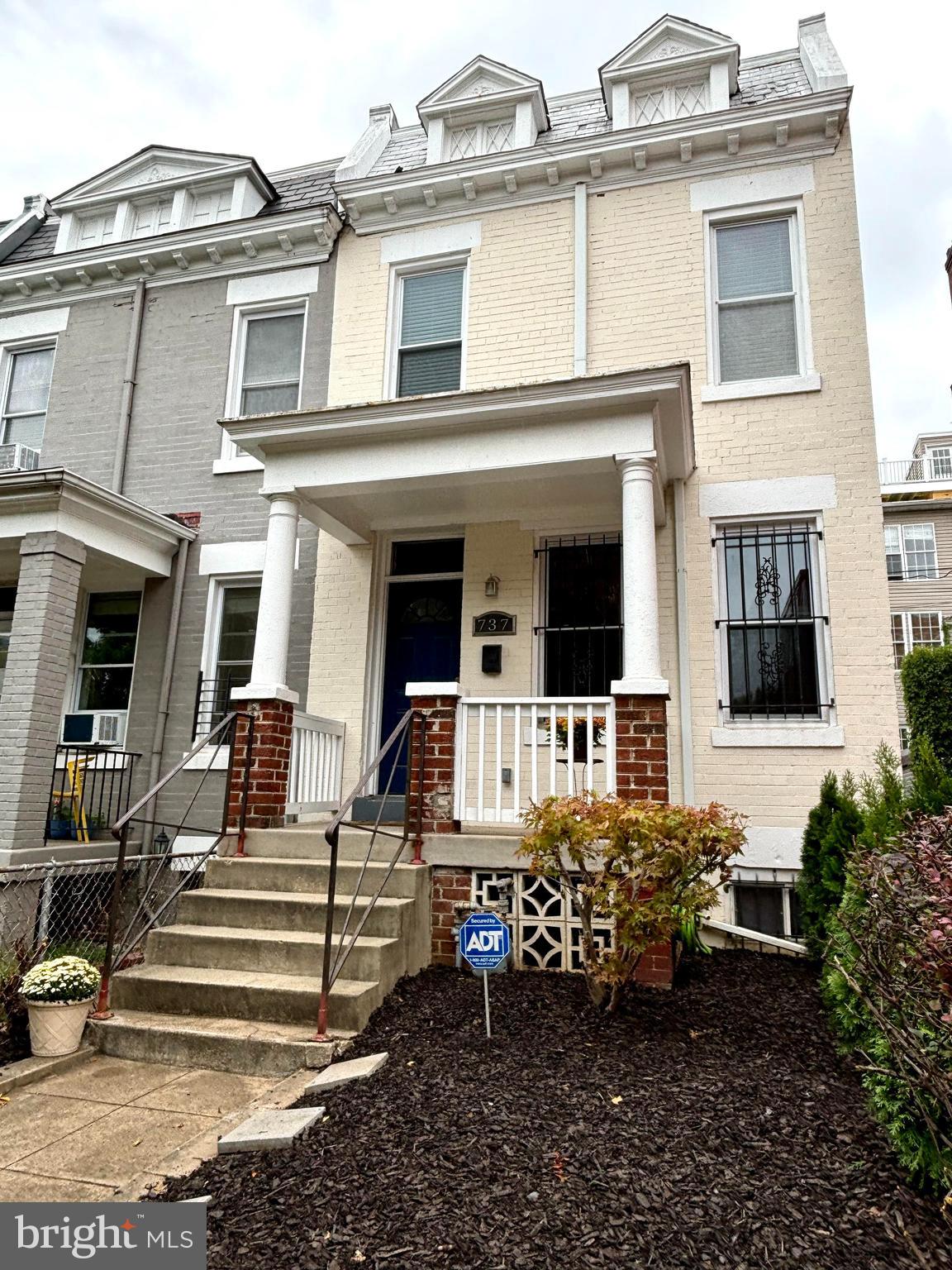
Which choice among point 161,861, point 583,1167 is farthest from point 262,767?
point 583,1167

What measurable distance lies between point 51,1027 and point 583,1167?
9.29ft

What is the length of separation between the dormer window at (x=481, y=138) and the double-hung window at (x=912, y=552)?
16389mm

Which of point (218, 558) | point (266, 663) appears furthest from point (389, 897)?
point (218, 558)

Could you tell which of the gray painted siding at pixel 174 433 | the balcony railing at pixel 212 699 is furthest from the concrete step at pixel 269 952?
the balcony railing at pixel 212 699

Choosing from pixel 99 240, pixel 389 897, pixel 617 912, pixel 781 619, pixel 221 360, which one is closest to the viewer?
pixel 617 912

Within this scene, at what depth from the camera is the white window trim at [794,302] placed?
6.92 meters

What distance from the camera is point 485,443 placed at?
19.4 feet

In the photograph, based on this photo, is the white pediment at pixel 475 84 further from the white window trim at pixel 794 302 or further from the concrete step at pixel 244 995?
the concrete step at pixel 244 995

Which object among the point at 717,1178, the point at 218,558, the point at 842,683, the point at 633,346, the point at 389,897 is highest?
the point at 633,346

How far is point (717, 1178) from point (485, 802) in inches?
158

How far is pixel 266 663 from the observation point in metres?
6.14

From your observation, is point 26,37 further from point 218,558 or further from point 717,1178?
point 717,1178

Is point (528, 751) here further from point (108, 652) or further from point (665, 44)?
point (665, 44)

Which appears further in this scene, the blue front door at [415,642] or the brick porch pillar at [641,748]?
the blue front door at [415,642]
